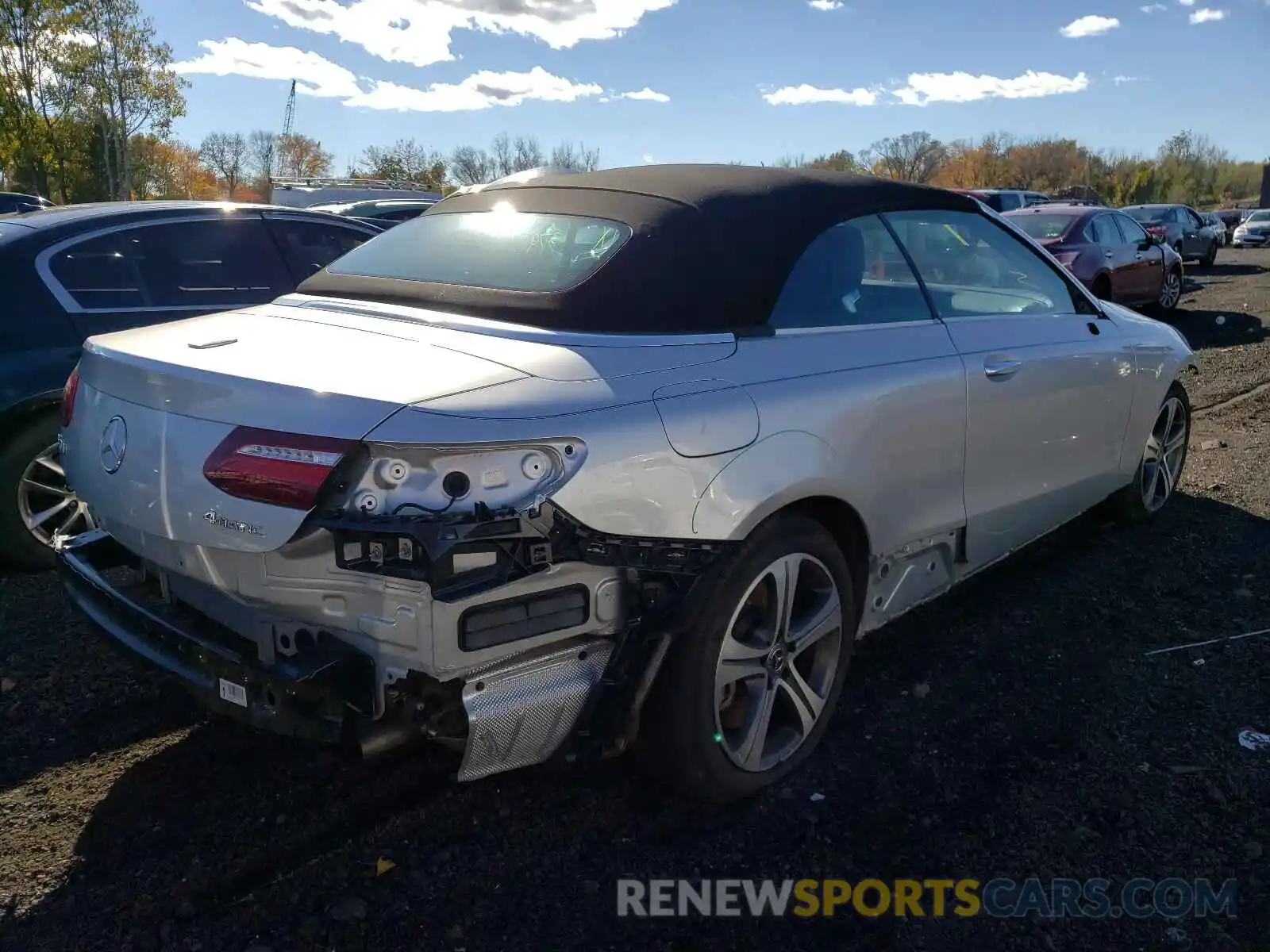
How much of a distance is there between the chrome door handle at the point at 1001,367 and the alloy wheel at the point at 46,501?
3721 millimetres

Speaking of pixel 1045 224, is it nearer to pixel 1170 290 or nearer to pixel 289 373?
pixel 1170 290

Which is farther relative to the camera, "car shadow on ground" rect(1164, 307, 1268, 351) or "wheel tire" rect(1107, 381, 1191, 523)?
"car shadow on ground" rect(1164, 307, 1268, 351)

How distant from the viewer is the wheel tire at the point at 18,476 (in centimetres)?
426

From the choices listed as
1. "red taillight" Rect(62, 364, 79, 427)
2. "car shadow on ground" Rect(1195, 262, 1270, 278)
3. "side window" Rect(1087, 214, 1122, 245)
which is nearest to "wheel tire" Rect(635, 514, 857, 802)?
"red taillight" Rect(62, 364, 79, 427)

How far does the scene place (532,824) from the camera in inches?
107

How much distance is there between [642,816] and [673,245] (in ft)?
5.24

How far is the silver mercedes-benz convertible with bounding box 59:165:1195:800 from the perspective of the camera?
85.0 inches

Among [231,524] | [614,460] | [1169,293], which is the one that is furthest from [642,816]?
[1169,293]

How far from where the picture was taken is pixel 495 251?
121 inches

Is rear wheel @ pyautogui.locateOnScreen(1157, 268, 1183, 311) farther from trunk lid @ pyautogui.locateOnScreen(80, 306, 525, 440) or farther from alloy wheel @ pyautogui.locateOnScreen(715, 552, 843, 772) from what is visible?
trunk lid @ pyautogui.locateOnScreen(80, 306, 525, 440)

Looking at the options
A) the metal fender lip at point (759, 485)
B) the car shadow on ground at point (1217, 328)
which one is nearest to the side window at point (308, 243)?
the metal fender lip at point (759, 485)

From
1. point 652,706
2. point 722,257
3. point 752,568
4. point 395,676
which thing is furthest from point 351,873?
point 722,257

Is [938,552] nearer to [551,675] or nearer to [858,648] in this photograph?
[858,648]

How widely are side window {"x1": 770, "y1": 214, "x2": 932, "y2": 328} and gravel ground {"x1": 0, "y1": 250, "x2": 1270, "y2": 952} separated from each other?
130 centimetres
